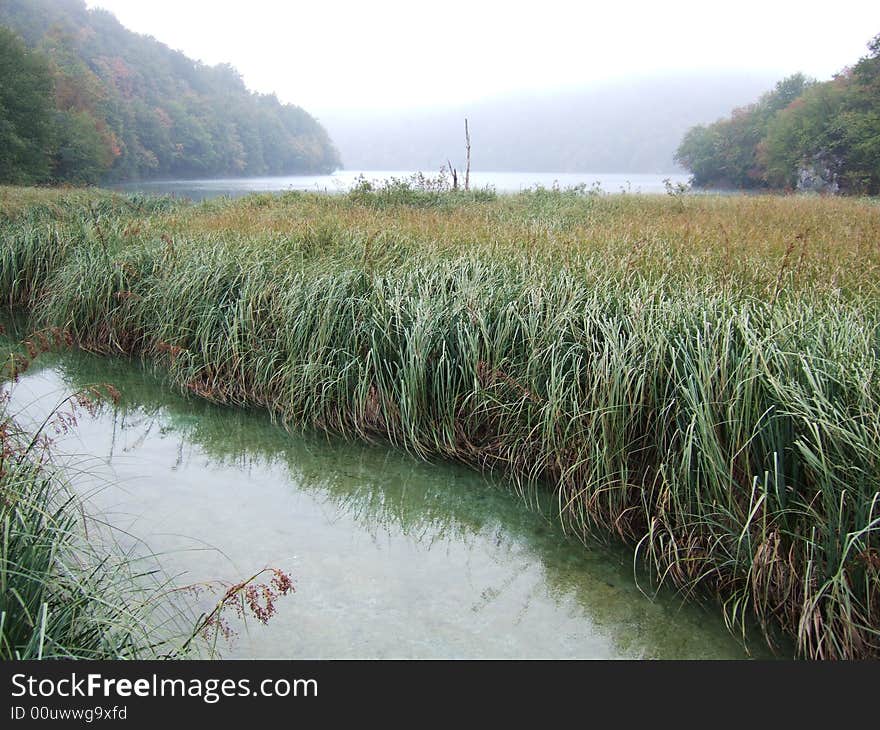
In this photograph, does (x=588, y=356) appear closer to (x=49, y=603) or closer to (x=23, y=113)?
(x=49, y=603)

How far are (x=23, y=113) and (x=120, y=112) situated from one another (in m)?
20.6

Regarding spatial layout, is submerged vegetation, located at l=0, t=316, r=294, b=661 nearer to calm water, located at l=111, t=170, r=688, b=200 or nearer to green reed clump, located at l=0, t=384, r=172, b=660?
green reed clump, located at l=0, t=384, r=172, b=660

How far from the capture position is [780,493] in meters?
2.46

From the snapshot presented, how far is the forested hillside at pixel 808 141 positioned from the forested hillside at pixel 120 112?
29.5 metres

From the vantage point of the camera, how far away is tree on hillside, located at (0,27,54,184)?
82.7ft

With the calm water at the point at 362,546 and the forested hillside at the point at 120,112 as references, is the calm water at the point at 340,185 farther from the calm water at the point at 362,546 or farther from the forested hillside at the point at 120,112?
the calm water at the point at 362,546

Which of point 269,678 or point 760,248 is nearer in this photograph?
point 269,678

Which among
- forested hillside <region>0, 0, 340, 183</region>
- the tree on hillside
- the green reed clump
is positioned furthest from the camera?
forested hillside <region>0, 0, 340, 183</region>

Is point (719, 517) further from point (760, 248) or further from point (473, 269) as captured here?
point (760, 248)

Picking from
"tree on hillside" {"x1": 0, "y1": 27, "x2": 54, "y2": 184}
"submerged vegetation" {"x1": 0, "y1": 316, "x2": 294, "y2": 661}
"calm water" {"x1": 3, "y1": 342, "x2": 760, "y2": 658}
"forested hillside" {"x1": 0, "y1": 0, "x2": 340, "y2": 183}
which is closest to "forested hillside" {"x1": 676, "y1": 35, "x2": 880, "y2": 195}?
"calm water" {"x1": 3, "y1": 342, "x2": 760, "y2": 658}

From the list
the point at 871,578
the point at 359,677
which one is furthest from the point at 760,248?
the point at 359,677

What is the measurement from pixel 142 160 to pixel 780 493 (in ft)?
168

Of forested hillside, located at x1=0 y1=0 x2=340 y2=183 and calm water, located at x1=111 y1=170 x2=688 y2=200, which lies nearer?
calm water, located at x1=111 y1=170 x2=688 y2=200

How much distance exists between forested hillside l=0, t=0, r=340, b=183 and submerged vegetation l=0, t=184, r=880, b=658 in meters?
25.0
